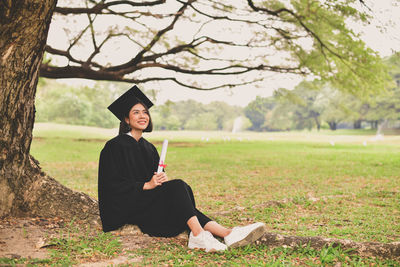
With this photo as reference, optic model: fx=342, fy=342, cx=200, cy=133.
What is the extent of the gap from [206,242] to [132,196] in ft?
3.25

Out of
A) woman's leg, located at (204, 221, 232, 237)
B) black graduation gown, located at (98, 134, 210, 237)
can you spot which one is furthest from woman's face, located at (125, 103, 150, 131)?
woman's leg, located at (204, 221, 232, 237)

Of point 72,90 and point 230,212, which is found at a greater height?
point 72,90

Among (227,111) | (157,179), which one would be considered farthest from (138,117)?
(227,111)

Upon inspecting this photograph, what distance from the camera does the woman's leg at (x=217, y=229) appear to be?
3.68 metres

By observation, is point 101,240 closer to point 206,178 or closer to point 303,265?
point 303,265

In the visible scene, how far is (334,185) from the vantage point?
8.81 metres

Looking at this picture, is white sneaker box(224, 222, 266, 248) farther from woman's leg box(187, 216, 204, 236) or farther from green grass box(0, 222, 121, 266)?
green grass box(0, 222, 121, 266)

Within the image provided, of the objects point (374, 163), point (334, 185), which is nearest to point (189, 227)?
point (334, 185)

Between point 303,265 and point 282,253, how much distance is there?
295 millimetres

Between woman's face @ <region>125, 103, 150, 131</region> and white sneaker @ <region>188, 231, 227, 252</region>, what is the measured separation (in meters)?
1.42

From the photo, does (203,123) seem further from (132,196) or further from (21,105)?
(132,196)

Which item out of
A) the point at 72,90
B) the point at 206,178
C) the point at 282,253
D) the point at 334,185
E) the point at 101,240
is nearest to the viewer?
the point at 282,253

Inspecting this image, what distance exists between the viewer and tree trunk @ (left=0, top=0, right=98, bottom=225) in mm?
3916

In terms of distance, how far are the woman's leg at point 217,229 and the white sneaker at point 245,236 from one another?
7 cm
